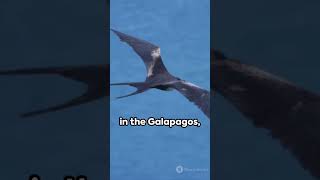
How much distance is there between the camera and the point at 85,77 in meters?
4.18

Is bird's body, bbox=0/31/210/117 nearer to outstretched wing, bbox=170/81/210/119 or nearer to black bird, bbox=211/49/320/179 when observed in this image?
outstretched wing, bbox=170/81/210/119

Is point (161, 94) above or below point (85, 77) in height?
below

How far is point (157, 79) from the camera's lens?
4137mm

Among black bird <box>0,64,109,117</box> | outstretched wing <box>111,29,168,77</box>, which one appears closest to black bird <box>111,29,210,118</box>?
outstretched wing <box>111,29,168,77</box>

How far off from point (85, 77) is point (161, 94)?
535mm

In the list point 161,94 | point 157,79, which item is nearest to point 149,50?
point 157,79

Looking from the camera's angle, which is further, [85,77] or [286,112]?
[85,77]

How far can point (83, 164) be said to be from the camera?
13.7ft

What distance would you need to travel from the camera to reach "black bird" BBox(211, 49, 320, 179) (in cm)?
405

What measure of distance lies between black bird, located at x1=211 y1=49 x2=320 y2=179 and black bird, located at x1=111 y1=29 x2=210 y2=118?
Answer: 0.25 metres

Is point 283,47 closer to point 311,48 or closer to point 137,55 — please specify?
point 311,48

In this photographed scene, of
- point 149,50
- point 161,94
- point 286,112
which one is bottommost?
point 286,112

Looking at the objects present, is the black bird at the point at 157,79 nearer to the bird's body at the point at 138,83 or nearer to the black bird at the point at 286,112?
the bird's body at the point at 138,83

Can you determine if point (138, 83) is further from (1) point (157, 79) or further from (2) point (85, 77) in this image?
(2) point (85, 77)
